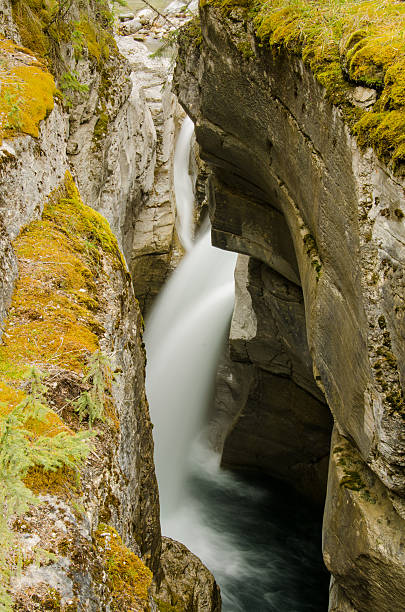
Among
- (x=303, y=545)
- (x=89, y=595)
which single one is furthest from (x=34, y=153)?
(x=303, y=545)

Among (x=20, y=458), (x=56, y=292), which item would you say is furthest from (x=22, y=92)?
(x=20, y=458)

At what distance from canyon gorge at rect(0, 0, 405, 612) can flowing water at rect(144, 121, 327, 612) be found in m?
0.75

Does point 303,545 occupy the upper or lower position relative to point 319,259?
lower

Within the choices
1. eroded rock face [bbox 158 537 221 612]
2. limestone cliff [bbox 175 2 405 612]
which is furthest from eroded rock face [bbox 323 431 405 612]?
eroded rock face [bbox 158 537 221 612]

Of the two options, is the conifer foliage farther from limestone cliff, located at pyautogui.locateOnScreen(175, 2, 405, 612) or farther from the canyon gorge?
limestone cliff, located at pyautogui.locateOnScreen(175, 2, 405, 612)

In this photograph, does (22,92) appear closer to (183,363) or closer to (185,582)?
(185,582)

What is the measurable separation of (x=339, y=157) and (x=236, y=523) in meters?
10.5

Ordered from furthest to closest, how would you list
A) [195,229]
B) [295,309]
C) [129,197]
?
[195,229], [129,197], [295,309]

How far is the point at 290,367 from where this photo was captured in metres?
11.6

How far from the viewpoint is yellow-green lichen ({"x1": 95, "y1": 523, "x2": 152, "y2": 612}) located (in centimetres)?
275

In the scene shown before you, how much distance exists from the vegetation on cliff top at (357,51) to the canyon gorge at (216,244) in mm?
25

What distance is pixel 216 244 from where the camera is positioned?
11.2 metres

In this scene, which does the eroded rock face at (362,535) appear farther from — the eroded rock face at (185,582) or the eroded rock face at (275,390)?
the eroded rock face at (275,390)

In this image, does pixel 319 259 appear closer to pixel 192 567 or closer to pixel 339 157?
pixel 339 157
